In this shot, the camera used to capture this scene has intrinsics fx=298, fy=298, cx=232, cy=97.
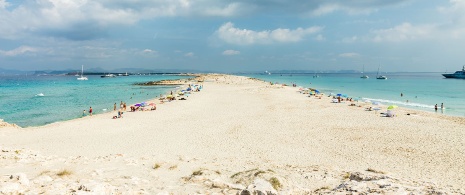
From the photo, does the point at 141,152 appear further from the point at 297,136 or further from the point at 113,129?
the point at 297,136

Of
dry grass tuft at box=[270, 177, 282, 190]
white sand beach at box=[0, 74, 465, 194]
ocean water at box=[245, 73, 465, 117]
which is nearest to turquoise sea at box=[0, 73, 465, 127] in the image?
ocean water at box=[245, 73, 465, 117]

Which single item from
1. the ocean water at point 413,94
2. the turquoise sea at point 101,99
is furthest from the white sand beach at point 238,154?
the ocean water at point 413,94

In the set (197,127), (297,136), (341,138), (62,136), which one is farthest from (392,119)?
(62,136)

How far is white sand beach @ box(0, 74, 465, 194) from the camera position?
815 centimetres

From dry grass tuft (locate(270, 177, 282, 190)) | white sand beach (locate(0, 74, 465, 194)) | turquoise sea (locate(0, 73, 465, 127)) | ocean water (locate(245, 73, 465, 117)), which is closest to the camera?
white sand beach (locate(0, 74, 465, 194))

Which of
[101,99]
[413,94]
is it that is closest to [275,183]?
[101,99]

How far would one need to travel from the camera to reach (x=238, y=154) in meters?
15.2

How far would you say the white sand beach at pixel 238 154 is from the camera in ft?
26.7

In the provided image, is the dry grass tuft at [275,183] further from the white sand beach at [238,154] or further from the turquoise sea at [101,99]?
the turquoise sea at [101,99]

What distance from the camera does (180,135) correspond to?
19891 mm

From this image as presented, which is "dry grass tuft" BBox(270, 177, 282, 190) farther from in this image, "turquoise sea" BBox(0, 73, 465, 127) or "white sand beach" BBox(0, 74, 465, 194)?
"turquoise sea" BBox(0, 73, 465, 127)

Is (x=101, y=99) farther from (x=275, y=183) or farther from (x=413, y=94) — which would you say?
(x=413, y=94)

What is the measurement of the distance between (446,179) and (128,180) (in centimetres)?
1184

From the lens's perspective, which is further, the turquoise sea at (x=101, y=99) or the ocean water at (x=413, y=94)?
the ocean water at (x=413, y=94)
